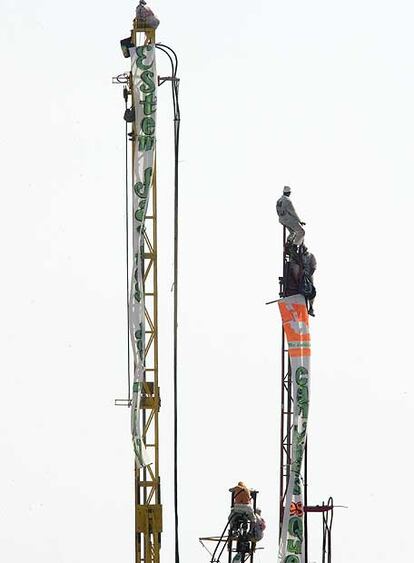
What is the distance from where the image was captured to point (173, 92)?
127250 mm

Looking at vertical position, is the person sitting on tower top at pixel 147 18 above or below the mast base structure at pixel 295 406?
above

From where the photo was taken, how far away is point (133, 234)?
12769cm

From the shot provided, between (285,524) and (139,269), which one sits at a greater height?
(139,269)

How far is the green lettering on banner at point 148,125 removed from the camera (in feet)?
417

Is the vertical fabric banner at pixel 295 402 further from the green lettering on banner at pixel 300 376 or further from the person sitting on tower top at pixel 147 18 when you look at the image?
the person sitting on tower top at pixel 147 18

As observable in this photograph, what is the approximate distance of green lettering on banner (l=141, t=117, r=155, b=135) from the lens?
417 feet

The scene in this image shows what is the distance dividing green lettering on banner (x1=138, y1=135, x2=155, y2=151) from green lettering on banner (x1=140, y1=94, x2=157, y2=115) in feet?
2.90

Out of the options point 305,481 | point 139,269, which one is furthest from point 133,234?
point 305,481

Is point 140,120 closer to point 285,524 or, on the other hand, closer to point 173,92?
point 173,92

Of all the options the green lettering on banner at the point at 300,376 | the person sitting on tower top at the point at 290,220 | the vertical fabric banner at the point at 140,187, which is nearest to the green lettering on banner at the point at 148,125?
the vertical fabric banner at the point at 140,187

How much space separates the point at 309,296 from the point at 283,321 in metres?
1.20

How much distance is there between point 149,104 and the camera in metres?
127

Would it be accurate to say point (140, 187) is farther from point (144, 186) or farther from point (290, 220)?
point (290, 220)

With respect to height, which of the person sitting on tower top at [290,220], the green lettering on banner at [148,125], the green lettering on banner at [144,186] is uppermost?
the green lettering on banner at [148,125]
